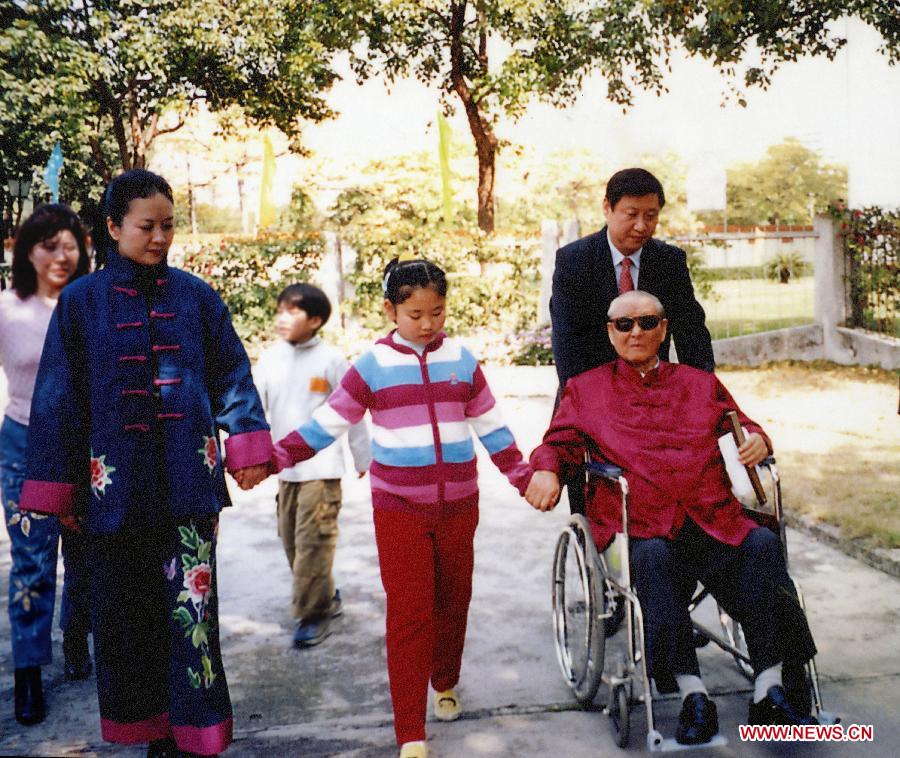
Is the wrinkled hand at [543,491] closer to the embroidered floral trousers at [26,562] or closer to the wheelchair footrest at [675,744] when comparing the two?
the wheelchair footrest at [675,744]

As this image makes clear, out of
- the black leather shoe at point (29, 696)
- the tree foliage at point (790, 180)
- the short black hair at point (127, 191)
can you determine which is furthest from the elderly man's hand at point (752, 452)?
the tree foliage at point (790, 180)

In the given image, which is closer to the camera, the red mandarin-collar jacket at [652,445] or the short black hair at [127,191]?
the short black hair at [127,191]

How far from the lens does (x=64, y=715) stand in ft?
11.6

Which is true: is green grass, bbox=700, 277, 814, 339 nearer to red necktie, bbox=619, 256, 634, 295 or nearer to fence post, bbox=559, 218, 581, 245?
fence post, bbox=559, 218, 581, 245

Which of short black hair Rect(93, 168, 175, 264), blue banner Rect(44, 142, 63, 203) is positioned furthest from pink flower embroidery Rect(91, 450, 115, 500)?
blue banner Rect(44, 142, 63, 203)

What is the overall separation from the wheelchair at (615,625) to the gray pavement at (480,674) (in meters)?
0.10

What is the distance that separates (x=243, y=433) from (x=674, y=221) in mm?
45577

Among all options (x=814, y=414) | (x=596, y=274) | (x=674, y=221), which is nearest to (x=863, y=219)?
(x=814, y=414)

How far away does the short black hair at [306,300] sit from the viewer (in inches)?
165

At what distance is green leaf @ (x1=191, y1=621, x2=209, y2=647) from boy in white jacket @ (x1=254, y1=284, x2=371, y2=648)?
1169mm

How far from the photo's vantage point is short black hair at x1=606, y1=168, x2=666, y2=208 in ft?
12.2

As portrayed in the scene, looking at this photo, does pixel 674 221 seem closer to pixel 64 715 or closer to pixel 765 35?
pixel 765 35

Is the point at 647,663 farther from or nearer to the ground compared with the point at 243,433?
nearer to the ground

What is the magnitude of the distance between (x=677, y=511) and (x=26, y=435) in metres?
2.35
